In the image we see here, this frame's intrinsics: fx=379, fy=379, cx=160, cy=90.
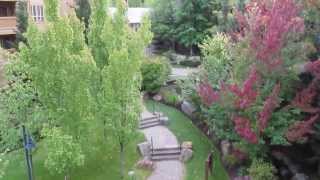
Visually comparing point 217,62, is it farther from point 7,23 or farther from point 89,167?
point 7,23

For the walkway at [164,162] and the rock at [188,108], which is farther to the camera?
the rock at [188,108]

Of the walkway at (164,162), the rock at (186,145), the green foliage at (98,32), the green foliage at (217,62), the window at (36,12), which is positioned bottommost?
the walkway at (164,162)

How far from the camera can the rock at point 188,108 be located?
2614 centimetres

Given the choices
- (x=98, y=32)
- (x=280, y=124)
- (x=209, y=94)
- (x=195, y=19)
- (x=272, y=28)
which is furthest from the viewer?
(x=195, y=19)

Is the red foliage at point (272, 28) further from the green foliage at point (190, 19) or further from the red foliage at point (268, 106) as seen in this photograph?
the green foliage at point (190, 19)

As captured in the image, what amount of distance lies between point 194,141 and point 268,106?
885cm

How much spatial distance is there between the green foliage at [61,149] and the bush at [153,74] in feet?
51.9

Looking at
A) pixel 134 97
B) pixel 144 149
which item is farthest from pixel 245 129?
pixel 144 149

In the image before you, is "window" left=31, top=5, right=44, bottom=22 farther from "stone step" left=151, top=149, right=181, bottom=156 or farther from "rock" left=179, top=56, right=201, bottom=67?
"stone step" left=151, top=149, right=181, bottom=156

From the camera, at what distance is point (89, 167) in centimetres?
1941

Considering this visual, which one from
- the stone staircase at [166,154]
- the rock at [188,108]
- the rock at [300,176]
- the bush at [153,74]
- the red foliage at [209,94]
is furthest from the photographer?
the bush at [153,74]

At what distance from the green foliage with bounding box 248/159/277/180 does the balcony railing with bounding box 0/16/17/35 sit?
25776 millimetres

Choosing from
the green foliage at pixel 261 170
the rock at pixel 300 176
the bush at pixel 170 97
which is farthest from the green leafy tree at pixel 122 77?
the bush at pixel 170 97

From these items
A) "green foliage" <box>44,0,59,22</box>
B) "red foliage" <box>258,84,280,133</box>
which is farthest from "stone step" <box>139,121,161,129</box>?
"green foliage" <box>44,0,59,22</box>
